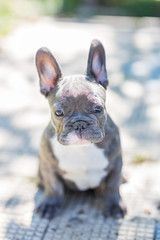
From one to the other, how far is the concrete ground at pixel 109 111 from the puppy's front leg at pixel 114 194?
72 millimetres

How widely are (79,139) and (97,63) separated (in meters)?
0.66

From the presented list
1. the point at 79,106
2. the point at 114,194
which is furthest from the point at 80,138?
the point at 114,194

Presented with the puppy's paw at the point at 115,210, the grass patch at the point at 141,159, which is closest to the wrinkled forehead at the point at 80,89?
the puppy's paw at the point at 115,210

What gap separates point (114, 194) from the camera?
396cm

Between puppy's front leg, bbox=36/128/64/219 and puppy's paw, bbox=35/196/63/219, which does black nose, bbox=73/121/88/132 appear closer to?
puppy's front leg, bbox=36/128/64/219

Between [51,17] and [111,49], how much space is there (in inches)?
120

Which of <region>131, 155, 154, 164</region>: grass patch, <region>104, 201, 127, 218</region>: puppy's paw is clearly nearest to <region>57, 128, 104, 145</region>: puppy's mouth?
<region>104, 201, 127, 218</region>: puppy's paw

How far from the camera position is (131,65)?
7676 mm

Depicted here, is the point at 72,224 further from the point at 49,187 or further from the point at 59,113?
the point at 59,113

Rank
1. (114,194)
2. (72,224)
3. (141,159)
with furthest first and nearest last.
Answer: (141,159) → (114,194) → (72,224)

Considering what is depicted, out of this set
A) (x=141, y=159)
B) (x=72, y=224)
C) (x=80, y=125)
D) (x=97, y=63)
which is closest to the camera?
(x=80, y=125)

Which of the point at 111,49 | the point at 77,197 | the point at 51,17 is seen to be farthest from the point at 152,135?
the point at 51,17

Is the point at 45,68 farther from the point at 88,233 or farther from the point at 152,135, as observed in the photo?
the point at 152,135

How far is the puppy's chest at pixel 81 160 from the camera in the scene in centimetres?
373
